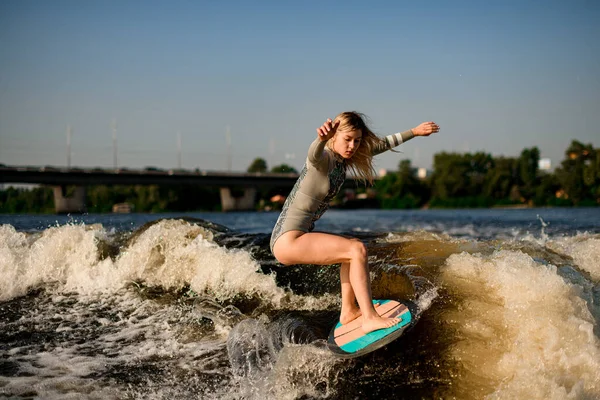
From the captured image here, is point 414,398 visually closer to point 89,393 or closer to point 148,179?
point 89,393

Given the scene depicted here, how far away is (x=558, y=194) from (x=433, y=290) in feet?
193

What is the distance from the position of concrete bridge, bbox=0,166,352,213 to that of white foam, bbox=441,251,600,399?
5035 centimetres

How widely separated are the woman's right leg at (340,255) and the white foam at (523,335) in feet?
2.49

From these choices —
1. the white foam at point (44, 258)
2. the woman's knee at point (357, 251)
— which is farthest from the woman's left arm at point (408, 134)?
the white foam at point (44, 258)

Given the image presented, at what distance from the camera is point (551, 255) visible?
7613 millimetres

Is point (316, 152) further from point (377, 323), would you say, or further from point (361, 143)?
point (377, 323)

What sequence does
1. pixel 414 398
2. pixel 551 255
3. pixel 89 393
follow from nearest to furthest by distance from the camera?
1. pixel 414 398
2. pixel 89 393
3. pixel 551 255

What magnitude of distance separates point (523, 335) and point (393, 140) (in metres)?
2.25

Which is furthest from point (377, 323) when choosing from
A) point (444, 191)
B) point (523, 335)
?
point (444, 191)

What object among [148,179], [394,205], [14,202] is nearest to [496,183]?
[394,205]

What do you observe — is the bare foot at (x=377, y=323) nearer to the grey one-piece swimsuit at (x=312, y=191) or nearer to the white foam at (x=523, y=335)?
the white foam at (x=523, y=335)

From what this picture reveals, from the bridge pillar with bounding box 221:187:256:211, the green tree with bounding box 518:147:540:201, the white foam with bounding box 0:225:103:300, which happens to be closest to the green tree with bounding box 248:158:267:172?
the green tree with bounding box 518:147:540:201

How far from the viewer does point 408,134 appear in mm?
5574

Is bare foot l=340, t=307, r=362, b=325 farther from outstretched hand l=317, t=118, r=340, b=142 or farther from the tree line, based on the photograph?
the tree line
